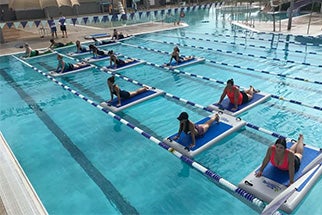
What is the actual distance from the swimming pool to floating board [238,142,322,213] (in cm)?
21

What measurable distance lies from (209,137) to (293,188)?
2763mm

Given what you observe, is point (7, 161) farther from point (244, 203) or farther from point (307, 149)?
point (307, 149)

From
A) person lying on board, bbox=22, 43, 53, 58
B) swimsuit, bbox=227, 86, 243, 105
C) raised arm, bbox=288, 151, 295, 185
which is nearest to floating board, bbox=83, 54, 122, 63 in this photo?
person lying on board, bbox=22, 43, 53, 58

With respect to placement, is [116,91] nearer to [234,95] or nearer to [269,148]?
[234,95]

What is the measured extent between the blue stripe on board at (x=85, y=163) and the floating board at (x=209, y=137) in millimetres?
1805

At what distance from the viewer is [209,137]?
7277 millimetres

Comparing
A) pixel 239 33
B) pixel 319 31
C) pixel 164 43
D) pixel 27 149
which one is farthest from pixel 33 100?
pixel 319 31

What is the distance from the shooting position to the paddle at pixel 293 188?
414 cm

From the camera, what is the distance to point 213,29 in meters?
24.5

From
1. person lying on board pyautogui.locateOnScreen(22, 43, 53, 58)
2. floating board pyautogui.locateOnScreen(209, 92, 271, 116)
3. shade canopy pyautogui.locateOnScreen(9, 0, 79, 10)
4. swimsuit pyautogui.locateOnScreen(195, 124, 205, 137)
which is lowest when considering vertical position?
floating board pyautogui.locateOnScreen(209, 92, 271, 116)

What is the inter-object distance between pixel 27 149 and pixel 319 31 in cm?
1939

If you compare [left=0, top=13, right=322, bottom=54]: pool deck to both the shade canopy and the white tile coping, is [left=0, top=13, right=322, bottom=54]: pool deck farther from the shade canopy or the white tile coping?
the white tile coping

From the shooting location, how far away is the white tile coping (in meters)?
5.21

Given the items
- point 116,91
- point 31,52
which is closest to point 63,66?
point 31,52
